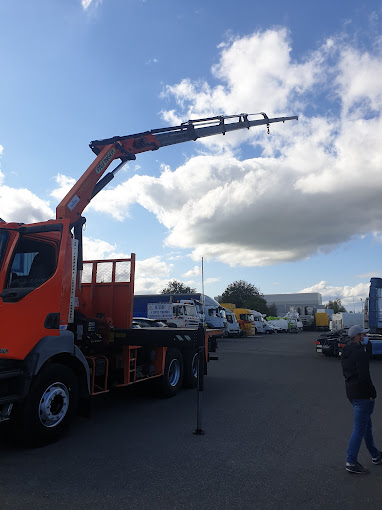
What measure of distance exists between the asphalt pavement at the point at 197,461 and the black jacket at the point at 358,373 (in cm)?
88

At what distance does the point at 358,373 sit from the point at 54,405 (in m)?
3.97

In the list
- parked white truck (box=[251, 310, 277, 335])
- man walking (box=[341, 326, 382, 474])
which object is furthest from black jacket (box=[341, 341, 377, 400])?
parked white truck (box=[251, 310, 277, 335])

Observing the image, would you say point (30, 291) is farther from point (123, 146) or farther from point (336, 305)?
point (336, 305)

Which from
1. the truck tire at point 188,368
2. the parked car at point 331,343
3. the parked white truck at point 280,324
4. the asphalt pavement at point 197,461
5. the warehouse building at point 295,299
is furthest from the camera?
the warehouse building at point 295,299

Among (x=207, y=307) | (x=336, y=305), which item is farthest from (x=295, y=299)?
(x=207, y=307)

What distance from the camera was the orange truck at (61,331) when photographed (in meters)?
5.08

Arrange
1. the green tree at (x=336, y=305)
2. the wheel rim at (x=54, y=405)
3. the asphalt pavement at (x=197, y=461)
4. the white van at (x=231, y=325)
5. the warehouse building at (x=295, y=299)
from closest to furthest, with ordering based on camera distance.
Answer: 1. the asphalt pavement at (x=197, y=461)
2. the wheel rim at (x=54, y=405)
3. the white van at (x=231, y=325)
4. the green tree at (x=336, y=305)
5. the warehouse building at (x=295, y=299)

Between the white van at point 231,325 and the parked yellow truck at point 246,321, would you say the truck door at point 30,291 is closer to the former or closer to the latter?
the white van at point 231,325

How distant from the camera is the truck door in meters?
5.10

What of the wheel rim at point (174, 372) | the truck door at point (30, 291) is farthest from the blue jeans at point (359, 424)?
the wheel rim at point (174, 372)

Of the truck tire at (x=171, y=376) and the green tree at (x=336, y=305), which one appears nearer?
the truck tire at (x=171, y=376)

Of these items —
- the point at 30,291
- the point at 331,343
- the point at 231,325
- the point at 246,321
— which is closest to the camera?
the point at 30,291

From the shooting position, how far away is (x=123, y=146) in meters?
9.48

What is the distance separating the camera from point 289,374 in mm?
12219
